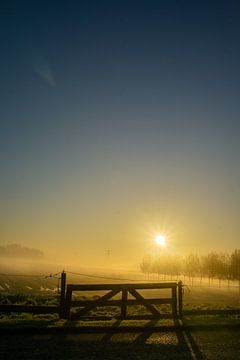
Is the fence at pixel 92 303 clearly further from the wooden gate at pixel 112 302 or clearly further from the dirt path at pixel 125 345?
the dirt path at pixel 125 345

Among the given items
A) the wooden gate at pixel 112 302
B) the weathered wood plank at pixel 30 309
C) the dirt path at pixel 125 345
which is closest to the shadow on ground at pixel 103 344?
the dirt path at pixel 125 345

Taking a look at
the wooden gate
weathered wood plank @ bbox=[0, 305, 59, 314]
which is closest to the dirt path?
the wooden gate

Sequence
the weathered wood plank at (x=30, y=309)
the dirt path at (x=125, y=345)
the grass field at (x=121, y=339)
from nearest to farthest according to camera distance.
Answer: the dirt path at (x=125, y=345) < the grass field at (x=121, y=339) < the weathered wood plank at (x=30, y=309)

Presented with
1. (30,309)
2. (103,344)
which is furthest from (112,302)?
(103,344)

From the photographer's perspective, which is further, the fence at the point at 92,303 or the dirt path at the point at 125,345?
the fence at the point at 92,303

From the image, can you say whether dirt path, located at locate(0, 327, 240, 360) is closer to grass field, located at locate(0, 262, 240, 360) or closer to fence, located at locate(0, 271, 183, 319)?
grass field, located at locate(0, 262, 240, 360)

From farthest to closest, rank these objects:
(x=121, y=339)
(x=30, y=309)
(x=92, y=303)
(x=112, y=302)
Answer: (x=30, y=309) < (x=112, y=302) < (x=92, y=303) < (x=121, y=339)

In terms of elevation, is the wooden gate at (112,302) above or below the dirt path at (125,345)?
above

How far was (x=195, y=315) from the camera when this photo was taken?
17359 millimetres

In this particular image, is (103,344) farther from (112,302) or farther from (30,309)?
(30,309)

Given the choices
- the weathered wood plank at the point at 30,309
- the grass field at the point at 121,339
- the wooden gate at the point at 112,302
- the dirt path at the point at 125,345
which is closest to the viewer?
the dirt path at the point at 125,345

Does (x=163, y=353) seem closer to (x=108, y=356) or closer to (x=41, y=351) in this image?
(x=108, y=356)

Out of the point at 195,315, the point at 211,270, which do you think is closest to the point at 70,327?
the point at 195,315

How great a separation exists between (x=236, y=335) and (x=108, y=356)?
540 centimetres
